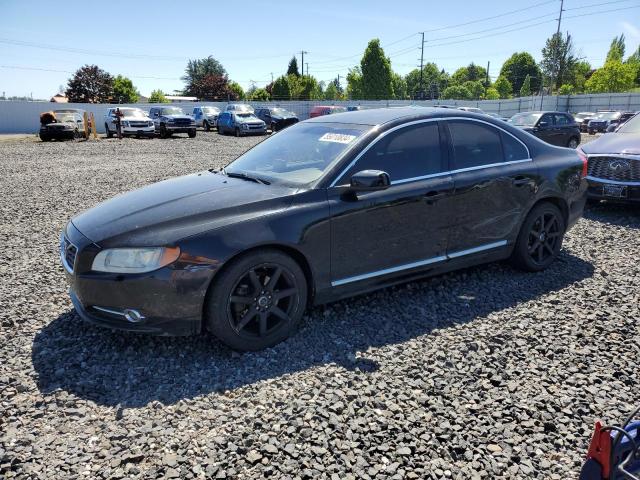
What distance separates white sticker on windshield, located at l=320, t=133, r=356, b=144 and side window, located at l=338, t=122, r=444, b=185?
211 mm

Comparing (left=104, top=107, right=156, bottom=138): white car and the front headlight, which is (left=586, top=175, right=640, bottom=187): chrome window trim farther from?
(left=104, top=107, right=156, bottom=138): white car

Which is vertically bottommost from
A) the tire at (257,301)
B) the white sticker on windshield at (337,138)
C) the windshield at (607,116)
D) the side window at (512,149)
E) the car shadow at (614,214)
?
the car shadow at (614,214)

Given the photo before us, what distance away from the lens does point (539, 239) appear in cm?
507

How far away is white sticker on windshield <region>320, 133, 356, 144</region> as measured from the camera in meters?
4.06

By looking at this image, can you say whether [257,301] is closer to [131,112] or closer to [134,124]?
[134,124]

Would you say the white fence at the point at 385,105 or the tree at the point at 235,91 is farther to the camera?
the tree at the point at 235,91

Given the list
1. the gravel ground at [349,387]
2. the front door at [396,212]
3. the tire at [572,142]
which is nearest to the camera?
the gravel ground at [349,387]

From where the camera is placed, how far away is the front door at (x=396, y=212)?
3.78 metres

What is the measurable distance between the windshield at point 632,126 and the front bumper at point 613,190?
1.49 m

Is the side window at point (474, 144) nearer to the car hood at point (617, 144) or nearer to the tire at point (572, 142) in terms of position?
the car hood at point (617, 144)

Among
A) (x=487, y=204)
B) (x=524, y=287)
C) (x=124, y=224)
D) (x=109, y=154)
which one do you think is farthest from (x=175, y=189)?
(x=109, y=154)

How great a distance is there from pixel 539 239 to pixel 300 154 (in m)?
2.69

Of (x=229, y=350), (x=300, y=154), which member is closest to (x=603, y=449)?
(x=229, y=350)

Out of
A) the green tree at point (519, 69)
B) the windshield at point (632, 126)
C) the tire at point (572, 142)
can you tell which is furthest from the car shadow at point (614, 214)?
the green tree at point (519, 69)
